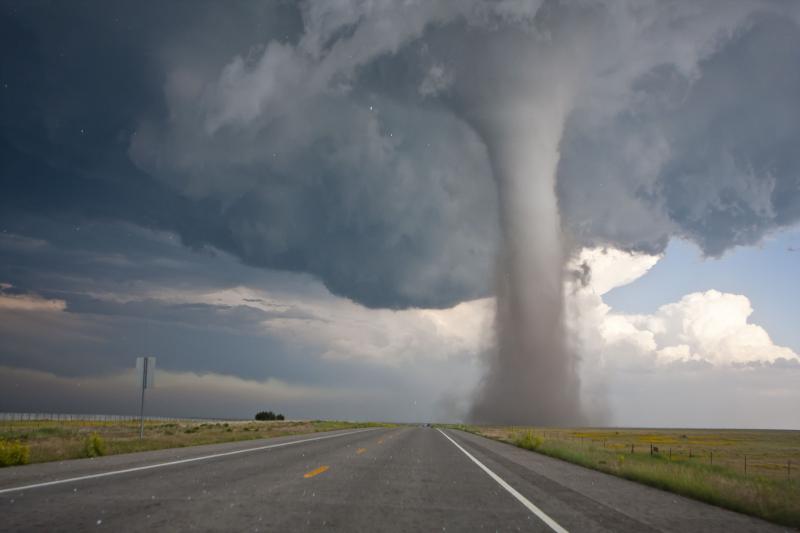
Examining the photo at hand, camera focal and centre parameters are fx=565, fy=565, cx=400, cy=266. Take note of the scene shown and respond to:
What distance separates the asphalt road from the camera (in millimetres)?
6977

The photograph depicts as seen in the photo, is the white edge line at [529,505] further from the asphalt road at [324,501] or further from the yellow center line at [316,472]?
the yellow center line at [316,472]

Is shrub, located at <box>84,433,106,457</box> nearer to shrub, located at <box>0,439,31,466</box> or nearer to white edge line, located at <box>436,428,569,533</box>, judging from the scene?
shrub, located at <box>0,439,31,466</box>

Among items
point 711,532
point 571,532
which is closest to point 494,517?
point 571,532

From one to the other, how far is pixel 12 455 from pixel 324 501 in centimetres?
1063

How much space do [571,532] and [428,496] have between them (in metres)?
3.33

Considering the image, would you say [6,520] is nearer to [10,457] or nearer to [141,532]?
[141,532]

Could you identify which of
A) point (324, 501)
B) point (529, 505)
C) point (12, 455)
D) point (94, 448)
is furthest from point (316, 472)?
point (94, 448)

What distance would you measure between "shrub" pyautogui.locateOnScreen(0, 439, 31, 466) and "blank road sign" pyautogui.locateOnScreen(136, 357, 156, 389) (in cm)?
982

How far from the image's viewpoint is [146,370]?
82.4ft

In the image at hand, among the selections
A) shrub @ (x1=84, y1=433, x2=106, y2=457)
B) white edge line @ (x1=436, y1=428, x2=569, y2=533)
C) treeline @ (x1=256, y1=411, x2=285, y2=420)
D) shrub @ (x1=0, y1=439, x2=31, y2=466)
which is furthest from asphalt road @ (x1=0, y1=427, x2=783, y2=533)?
treeline @ (x1=256, y1=411, x2=285, y2=420)

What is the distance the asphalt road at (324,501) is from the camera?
6.98 meters

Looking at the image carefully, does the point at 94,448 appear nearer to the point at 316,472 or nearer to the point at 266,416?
the point at 316,472

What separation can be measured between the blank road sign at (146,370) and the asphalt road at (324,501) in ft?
35.3

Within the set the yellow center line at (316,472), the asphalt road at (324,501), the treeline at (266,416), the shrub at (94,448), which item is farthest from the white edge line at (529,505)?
the treeline at (266,416)
